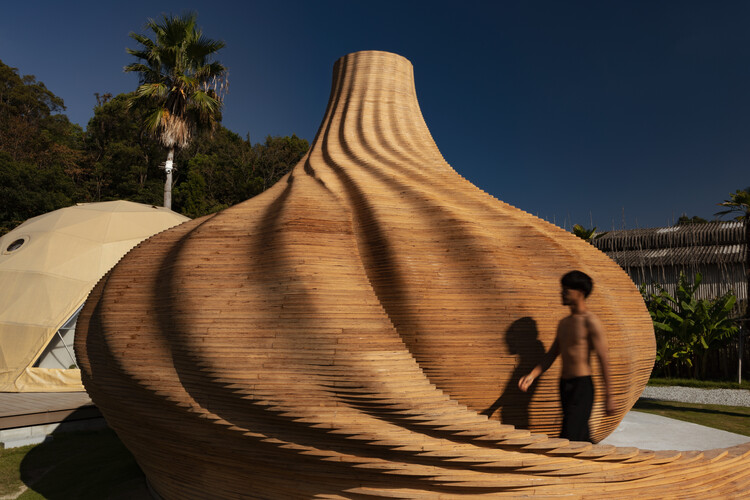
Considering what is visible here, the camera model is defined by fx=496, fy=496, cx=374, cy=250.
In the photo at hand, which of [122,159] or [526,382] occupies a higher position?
[122,159]

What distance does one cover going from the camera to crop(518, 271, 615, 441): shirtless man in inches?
149

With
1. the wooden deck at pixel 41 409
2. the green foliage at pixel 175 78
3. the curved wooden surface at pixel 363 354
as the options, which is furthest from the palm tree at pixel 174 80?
the curved wooden surface at pixel 363 354

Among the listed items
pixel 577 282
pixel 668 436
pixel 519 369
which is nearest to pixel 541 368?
pixel 519 369

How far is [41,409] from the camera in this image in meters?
8.68

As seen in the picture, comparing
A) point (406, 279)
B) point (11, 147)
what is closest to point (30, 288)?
point (406, 279)

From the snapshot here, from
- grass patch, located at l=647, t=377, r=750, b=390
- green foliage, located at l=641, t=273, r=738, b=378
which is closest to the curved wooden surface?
grass patch, located at l=647, t=377, r=750, b=390

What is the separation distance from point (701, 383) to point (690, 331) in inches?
76.1

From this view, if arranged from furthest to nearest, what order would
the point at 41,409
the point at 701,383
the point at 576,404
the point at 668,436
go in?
the point at 701,383
the point at 41,409
the point at 668,436
the point at 576,404

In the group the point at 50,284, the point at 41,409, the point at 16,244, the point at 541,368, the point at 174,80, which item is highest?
the point at 174,80

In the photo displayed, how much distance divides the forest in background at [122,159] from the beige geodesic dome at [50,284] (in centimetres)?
1435

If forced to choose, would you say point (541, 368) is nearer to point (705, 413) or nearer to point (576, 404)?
point (576, 404)

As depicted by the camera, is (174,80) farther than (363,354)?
Yes

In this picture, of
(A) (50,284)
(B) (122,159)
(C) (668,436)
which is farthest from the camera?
(B) (122,159)

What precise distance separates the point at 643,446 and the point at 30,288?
13127mm
